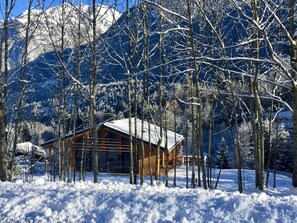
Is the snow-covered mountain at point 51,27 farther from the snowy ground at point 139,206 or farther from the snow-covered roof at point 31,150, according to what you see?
the snow-covered roof at point 31,150

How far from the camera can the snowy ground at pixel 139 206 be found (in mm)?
5133

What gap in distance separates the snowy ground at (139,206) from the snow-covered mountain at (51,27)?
6.38m

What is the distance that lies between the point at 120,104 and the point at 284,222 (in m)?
48.1

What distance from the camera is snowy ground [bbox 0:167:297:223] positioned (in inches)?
202

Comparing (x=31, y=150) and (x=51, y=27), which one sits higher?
(x=51, y=27)

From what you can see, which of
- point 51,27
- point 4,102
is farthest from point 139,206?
point 51,27

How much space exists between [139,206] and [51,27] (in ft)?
34.8

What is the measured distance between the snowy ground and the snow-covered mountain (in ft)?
20.9

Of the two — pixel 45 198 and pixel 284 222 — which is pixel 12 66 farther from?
pixel 284 222

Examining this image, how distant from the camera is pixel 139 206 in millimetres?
5758

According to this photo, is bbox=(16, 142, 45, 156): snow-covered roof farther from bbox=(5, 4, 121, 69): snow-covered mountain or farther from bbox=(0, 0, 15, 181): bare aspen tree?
bbox=(0, 0, 15, 181): bare aspen tree

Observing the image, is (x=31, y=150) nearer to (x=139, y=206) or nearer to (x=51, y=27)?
(x=51, y=27)

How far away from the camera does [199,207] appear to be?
5465 mm


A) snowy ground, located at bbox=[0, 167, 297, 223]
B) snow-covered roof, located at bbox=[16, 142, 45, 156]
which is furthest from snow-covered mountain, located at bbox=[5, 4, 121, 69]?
snow-covered roof, located at bbox=[16, 142, 45, 156]
